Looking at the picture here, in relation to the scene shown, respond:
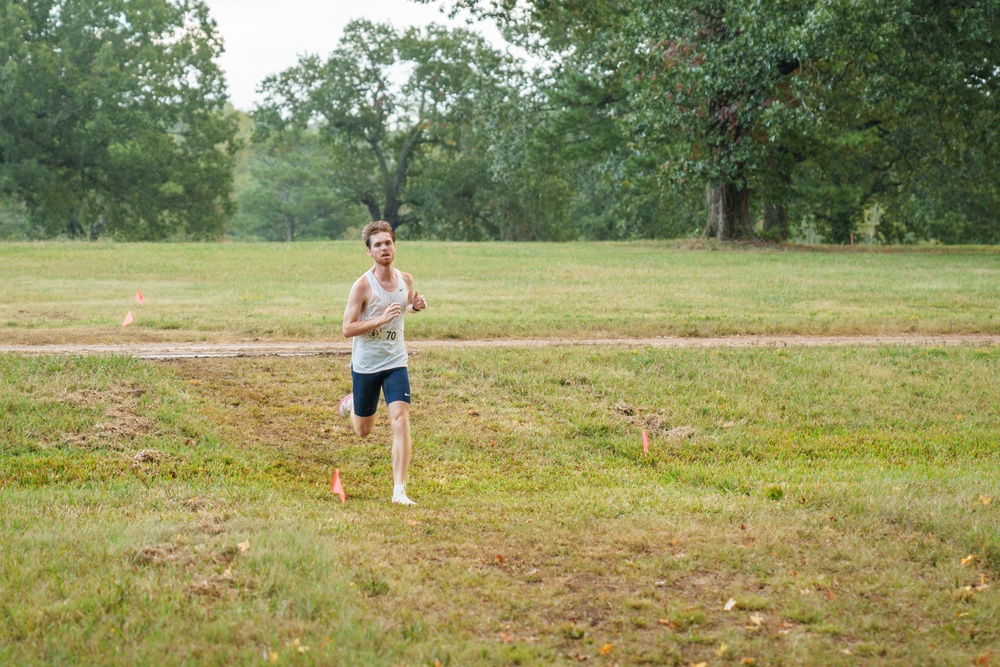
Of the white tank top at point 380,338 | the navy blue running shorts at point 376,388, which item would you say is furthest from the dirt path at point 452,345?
the white tank top at point 380,338

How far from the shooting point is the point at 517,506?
7.67 meters

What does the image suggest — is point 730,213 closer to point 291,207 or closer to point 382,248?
point 382,248

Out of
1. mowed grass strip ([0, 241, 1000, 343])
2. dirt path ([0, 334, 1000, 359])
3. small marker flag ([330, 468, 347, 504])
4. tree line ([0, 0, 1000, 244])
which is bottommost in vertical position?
small marker flag ([330, 468, 347, 504])

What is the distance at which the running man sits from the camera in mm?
7277

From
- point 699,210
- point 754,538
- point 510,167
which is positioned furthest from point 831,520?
point 699,210

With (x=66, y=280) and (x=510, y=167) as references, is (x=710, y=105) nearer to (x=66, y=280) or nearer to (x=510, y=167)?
(x=510, y=167)

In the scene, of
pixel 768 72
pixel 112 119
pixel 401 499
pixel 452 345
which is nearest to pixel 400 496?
pixel 401 499

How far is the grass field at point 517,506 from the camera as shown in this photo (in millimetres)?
5051

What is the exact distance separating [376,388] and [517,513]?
1.36 meters

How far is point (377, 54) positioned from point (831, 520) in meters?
50.9

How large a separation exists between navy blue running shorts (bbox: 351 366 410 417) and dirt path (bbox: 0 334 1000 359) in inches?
185

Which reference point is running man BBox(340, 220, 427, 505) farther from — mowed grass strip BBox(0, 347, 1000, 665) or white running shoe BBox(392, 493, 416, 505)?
mowed grass strip BBox(0, 347, 1000, 665)

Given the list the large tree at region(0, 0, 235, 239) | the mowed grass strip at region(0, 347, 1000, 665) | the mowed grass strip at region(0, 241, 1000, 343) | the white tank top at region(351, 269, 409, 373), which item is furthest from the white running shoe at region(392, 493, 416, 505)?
the large tree at region(0, 0, 235, 239)

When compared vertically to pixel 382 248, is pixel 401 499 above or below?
below
